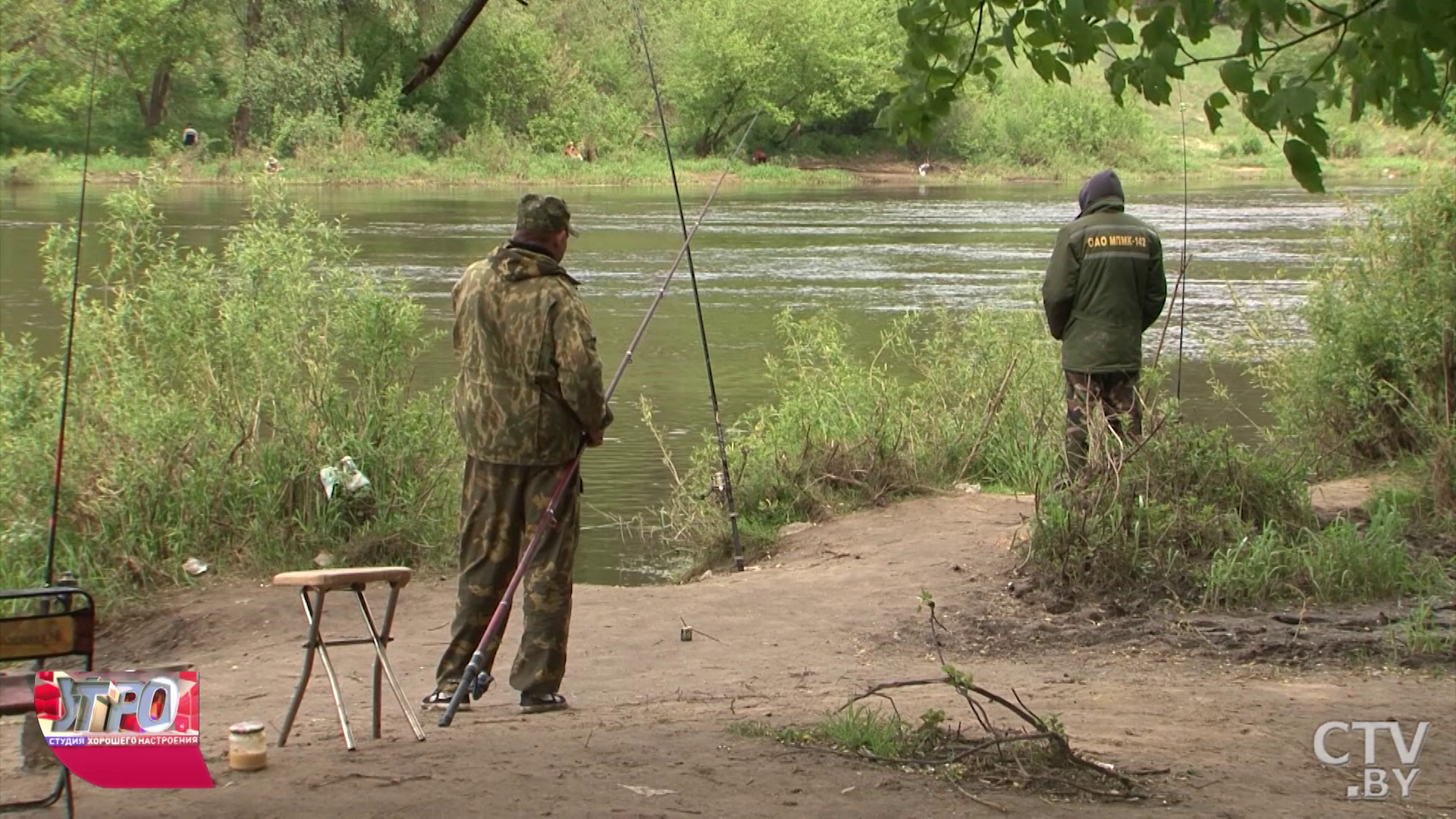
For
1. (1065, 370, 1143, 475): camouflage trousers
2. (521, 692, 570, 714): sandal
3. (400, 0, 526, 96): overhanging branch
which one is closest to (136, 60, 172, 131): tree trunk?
(1065, 370, 1143, 475): camouflage trousers

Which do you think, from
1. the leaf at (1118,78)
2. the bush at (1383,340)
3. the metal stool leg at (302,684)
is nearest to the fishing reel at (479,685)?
the metal stool leg at (302,684)

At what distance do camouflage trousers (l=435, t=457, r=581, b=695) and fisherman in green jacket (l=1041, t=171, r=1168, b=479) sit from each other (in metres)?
3.36

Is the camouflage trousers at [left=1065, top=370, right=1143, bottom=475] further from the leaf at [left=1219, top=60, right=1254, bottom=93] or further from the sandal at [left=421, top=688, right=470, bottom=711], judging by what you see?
the leaf at [left=1219, top=60, right=1254, bottom=93]

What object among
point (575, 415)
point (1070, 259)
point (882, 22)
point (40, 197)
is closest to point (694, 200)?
point (40, 197)

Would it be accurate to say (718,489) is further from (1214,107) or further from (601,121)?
(601,121)

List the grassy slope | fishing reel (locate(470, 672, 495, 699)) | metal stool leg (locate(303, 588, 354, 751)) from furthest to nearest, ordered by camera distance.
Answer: the grassy slope, fishing reel (locate(470, 672, 495, 699)), metal stool leg (locate(303, 588, 354, 751))

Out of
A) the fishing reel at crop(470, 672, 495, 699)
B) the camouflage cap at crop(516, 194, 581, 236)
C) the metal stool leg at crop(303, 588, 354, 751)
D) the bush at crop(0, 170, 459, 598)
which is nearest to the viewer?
the metal stool leg at crop(303, 588, 354, 751)

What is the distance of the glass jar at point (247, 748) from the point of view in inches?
190

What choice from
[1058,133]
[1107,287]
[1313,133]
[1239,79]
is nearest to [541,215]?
[1239,79]

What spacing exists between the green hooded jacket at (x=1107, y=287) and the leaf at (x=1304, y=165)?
4.20 meters

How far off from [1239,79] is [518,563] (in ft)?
9.72

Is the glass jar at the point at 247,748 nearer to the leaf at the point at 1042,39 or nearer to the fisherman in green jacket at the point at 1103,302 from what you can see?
the leaf at the point at 1042,39

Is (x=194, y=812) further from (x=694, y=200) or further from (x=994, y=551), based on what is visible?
(x=694, y=200)

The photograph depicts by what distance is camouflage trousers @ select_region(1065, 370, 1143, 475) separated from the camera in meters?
8.42
